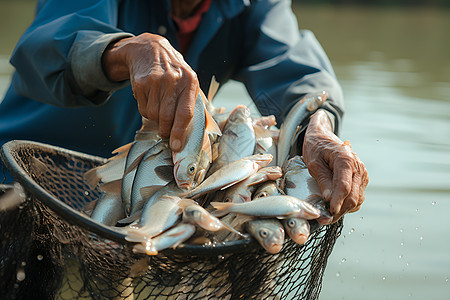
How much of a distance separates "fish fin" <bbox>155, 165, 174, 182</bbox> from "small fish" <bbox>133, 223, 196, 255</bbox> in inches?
14.7

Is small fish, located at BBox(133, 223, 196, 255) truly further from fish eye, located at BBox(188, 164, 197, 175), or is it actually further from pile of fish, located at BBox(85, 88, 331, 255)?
fish eye, located at BBox(188, 164, 197, 175)

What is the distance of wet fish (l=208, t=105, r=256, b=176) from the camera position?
207 centimetres

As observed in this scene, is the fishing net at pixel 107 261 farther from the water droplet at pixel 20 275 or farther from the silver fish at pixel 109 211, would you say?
the silver fish at pixel 109 211

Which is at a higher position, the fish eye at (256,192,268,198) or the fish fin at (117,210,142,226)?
the fish eye at (256,192,268,198)

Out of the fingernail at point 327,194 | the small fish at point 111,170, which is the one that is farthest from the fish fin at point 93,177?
the fingernail at point 327,194

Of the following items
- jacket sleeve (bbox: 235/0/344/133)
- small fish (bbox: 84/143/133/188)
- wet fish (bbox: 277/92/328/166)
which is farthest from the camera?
jacket sleeve (bbox: 235/0/344/133)

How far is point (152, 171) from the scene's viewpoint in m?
1.89

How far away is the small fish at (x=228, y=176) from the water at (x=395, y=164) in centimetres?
115

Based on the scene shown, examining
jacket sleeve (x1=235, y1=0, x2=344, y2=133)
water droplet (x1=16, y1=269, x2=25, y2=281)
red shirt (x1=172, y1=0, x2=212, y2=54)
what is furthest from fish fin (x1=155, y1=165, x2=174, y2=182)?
red shirt (x1=172, y1=0, x2=212, y2=54)

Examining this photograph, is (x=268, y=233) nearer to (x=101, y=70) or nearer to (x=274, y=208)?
(x=274, y=208)

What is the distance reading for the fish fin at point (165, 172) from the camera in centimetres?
188

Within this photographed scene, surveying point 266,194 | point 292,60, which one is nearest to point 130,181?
point 266,194

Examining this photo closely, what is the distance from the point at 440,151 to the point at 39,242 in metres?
4.15

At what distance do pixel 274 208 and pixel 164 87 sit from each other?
541 mm
